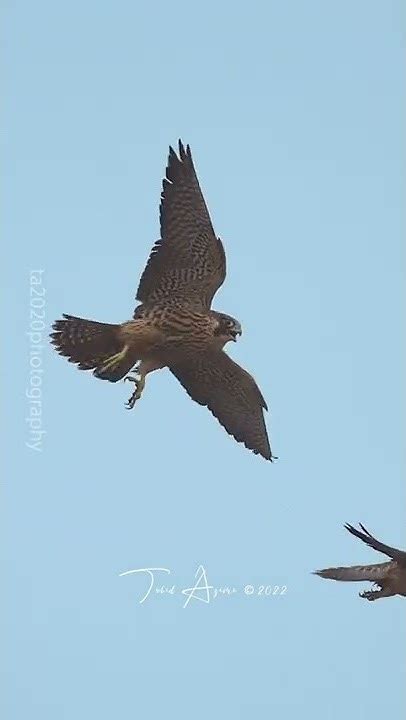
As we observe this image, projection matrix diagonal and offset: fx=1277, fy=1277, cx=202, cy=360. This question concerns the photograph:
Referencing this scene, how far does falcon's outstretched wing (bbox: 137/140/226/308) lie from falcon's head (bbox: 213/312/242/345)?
0.52 feet

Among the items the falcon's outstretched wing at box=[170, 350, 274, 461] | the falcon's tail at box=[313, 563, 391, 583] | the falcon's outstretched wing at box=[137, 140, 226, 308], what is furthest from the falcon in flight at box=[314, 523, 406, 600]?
the falcon's outstretched wing at box=[137, 140, 226, 308]

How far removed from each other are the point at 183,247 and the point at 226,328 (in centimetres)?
45

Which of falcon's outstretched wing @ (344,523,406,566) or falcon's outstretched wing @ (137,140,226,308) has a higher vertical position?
falcon's outstretched wing @ (137,140,226,308)

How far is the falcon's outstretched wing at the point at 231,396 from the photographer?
6.39 metres

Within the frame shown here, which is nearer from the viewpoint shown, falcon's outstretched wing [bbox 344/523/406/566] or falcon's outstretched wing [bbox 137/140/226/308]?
falcon's outstretched wing [bbox 344/523/406/566]

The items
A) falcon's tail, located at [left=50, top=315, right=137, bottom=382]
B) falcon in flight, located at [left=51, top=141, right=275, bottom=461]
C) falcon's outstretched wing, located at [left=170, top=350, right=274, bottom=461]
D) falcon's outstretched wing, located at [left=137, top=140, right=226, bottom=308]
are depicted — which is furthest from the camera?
falcon's outstretched wing, located at [left=170, top=350, right=274, bottom=461]

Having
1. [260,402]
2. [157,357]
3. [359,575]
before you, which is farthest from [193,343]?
[359,575]

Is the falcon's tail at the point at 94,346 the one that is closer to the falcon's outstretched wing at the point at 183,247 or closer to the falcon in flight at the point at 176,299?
the falcon in flight at the point at 176,299

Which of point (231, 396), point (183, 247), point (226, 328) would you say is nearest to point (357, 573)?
point (226, 328)

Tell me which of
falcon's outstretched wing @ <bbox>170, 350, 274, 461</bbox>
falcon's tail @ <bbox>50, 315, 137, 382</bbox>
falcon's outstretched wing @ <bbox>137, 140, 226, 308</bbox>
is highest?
falcon's outstretched wing @ <bbox>137, 140, 226, 308</bbox>

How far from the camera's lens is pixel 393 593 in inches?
210

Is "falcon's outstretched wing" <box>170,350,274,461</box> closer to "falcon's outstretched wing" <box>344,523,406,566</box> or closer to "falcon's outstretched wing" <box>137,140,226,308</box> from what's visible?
Answer: "falcon's outstretched wing" <box>137,140,226,308</box>

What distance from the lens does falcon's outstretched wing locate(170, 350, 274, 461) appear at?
6.39 metres

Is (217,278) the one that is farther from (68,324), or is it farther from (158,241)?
(68,324)
